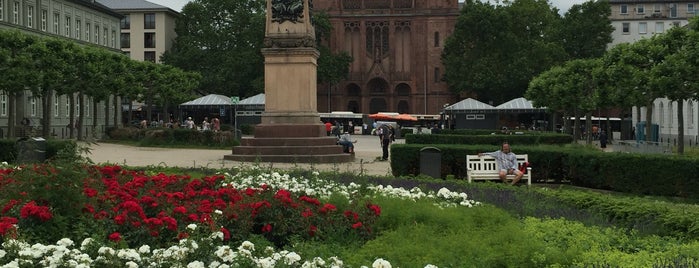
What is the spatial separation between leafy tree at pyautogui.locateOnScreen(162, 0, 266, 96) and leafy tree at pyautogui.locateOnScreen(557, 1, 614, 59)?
32.6m

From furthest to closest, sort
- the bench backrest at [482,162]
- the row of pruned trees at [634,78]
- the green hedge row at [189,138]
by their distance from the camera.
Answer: the green hedge row at [189,138] → the row of pruned trees at [634,78] → the bench backrest at [482,162]

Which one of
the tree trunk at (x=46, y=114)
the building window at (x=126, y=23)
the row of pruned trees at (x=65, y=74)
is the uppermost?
the building window at (x=126, y=23)

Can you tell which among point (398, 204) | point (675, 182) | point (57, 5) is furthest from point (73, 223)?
point (57, 5)

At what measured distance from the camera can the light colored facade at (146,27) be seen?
350 ft

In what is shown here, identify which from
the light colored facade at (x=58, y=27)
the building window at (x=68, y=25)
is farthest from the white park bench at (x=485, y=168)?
the building window at (x=68, y=25)

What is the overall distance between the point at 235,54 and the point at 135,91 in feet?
99.5

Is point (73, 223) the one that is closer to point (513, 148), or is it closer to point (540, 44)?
point (513, 148)

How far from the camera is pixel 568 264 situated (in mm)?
7914

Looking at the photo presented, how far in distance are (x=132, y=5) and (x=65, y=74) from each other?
60235 mm

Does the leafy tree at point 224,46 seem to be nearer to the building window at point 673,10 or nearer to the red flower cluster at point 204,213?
the building window at point 673,10

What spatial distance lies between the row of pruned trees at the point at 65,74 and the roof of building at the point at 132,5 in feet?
147

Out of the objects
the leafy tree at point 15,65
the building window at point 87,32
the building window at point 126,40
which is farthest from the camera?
the building window at point 126,40

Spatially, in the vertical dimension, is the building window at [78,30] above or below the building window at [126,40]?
below

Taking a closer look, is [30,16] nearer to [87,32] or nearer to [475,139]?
[87,32]
